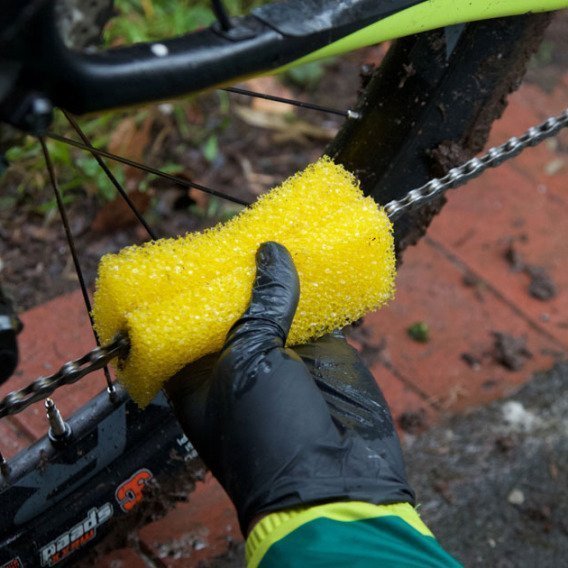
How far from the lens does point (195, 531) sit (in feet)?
6.11

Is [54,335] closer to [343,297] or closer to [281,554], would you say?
[343,297]

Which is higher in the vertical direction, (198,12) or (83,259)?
(198,12)

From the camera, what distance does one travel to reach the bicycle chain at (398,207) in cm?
127

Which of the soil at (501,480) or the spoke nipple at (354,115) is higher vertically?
the spoke nipple at (354,115)

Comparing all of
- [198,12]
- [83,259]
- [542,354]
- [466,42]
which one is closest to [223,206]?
[83,259]

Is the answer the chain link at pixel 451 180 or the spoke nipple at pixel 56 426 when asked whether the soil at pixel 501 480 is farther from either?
the spoke nipple at pixel 56 426

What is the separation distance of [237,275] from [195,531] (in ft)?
2.60

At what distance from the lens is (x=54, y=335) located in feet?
7.20

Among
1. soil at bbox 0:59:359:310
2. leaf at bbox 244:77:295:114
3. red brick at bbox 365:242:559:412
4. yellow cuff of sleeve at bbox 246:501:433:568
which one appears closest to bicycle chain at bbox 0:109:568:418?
yellow cuff of sleeve at bbox 246:501:433:568

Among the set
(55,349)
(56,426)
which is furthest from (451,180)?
(55,349)

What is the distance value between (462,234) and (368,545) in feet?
6.08

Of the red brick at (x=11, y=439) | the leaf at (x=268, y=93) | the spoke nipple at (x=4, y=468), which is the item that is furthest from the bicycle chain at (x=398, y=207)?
the leaf at (x=268, y=93)

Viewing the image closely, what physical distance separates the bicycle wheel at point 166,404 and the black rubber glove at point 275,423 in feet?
0.72

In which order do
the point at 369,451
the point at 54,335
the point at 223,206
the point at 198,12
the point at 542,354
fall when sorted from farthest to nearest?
the point at 198,12
the point at 223,206
the point at 542,354
the point at 54,335
the point at 369,451
